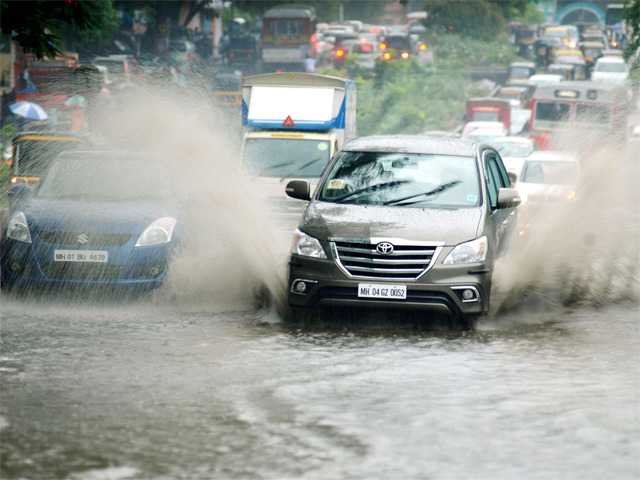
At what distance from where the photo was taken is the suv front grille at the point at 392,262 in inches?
485

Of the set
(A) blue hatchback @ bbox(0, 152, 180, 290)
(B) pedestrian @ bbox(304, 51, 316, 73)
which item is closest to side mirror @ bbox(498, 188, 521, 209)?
(A) blue hatchback @ bbox(0, 152, 180, 290)

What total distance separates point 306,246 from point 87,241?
2.36 meters

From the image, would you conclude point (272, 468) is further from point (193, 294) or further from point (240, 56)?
point (240, 56)

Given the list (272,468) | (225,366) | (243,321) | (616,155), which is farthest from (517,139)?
(272,468)

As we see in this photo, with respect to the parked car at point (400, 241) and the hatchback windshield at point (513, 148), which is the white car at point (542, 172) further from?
the parked car at point (400, 241)

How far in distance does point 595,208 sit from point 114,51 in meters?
57.6

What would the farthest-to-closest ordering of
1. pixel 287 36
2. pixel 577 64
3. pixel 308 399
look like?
pixel 577 64, pixel 287 36, pixel 308 399

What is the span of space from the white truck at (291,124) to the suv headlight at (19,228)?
317 inches

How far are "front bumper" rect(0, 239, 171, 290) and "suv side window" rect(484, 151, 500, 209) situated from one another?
3235mm

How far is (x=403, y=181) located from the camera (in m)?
13.5

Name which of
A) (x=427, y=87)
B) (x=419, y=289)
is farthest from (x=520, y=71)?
(x=419, y=289)

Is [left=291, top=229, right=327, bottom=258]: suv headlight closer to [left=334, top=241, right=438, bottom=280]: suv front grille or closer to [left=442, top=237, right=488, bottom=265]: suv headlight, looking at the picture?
[left=334, top=241, right=438, bottom=280]: suv front grille

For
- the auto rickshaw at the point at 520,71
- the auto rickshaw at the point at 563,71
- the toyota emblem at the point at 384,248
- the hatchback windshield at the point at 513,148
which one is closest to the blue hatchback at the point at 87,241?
the toyota emblem at the point at 384,248

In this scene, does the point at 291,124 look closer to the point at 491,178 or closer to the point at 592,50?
the point at 491,178
